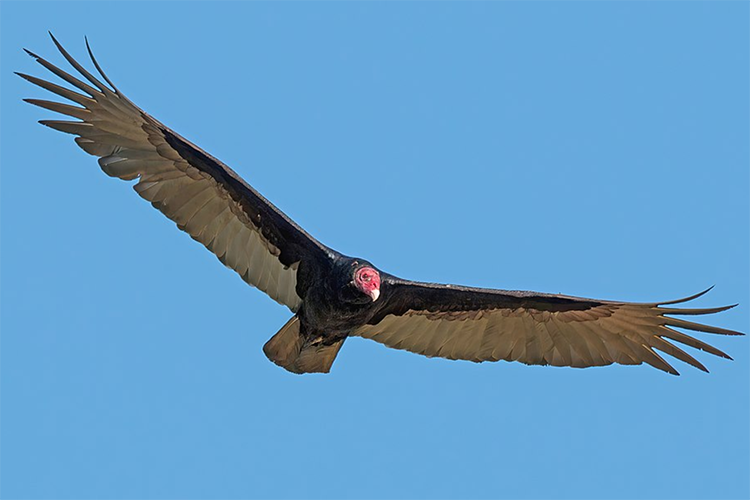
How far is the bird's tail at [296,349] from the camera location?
12812mm

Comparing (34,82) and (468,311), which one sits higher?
(468,311)

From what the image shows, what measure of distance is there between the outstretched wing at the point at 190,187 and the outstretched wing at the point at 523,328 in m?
1.15

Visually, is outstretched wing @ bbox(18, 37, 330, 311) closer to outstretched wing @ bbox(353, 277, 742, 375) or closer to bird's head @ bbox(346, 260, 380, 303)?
bird's head @ bbox(346, 260, 380, 303)

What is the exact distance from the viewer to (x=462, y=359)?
13516mm

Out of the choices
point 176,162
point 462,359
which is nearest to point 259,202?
point 176,162

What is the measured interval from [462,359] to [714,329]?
264 cm

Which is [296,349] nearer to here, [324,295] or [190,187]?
[324,295]

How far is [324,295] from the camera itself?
1230cm

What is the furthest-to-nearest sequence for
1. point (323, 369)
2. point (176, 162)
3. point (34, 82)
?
point (323, 369) → point (176, 162) → point (34, 82)

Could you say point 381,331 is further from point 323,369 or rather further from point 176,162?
point 176,162

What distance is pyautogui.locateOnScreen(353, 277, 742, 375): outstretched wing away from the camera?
42.3ft

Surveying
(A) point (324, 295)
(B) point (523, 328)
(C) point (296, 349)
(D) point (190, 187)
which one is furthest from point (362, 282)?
(B) point (523, 328)

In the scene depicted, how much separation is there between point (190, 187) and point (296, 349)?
1.93 m

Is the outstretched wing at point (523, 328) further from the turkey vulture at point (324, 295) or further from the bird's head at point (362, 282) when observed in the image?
the bird's head at point (362, 282)
